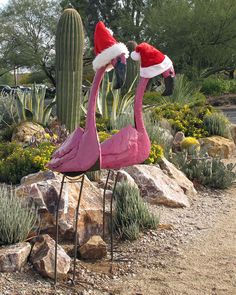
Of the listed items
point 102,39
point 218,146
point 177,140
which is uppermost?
point 102,39

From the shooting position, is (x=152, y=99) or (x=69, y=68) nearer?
(x=69, y=68)

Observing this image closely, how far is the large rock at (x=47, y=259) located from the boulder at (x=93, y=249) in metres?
0.31

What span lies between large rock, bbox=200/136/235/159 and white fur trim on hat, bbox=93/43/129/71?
18.5 feet

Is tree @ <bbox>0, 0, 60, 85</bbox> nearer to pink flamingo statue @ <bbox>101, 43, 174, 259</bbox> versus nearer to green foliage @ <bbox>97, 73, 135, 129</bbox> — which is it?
green foliage @ <bbox>97, 73, 135, 129</bbox>

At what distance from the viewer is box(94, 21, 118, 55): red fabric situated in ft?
12.2

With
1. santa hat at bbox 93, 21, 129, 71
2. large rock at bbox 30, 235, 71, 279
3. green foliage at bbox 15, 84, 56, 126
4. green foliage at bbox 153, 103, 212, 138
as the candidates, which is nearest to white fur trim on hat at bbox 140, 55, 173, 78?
santa hat at bbox 93, 21, 129, 71

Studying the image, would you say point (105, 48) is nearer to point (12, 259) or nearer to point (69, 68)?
point (12, 259)

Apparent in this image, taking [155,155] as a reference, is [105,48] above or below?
above

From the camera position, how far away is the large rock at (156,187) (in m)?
5.91

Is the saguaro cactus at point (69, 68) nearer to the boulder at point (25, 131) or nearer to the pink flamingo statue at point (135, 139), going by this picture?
the boulder at point (25, 131)

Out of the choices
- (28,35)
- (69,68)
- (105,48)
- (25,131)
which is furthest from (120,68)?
(28,35)

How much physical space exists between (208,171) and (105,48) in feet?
12.7

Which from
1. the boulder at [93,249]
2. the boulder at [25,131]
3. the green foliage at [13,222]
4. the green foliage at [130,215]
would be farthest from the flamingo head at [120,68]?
the boulder at [25,131]

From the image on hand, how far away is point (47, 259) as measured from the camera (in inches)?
156
